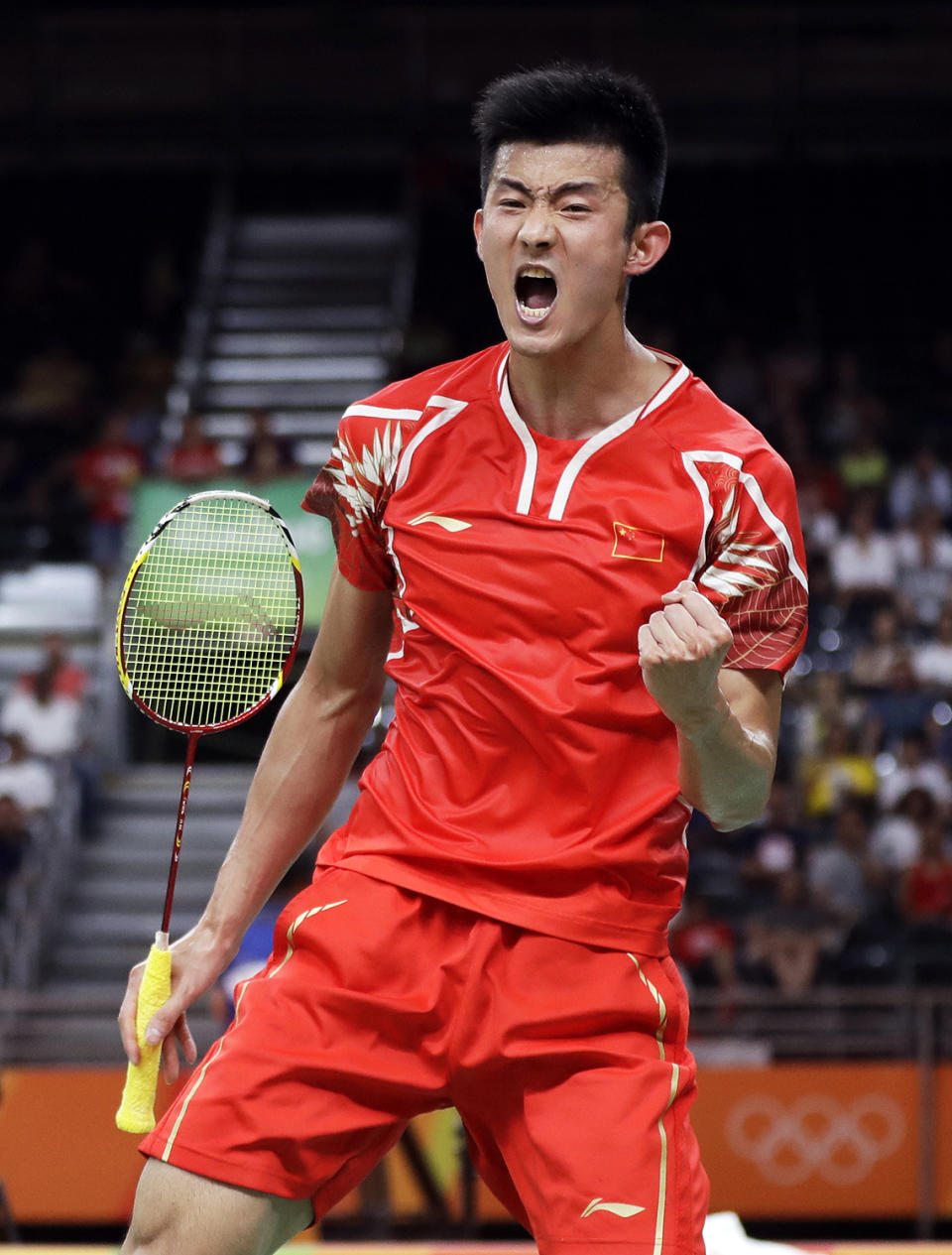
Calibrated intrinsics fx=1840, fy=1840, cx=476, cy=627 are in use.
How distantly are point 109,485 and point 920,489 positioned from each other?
460 cm

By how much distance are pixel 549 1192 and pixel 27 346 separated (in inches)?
468

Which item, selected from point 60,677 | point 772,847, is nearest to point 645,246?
point 772,847

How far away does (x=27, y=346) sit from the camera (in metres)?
13.1

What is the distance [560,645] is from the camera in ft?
6.93

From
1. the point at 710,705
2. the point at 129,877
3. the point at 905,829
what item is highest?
the point at 710,705

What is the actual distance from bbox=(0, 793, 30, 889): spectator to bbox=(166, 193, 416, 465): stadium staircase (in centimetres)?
A: 357

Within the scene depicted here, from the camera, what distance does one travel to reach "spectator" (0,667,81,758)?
9.14 m

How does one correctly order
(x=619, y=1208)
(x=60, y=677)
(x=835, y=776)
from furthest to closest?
(x=60, y=677) < (x=835, y=776) < (x=619, y=1208)

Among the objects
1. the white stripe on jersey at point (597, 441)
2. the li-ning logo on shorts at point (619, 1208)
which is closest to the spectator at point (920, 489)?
the white stripe on jersey at point (597, 441)

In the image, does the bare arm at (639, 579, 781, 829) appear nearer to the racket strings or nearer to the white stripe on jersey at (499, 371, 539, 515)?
the white stripe on jersey at (499, 371, 539, 515)

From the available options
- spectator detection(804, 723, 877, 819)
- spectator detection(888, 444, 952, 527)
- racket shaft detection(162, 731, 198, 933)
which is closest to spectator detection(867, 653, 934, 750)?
spectator detection(804, 723, 877, 819)

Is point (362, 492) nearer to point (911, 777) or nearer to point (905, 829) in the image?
point (905, 829)

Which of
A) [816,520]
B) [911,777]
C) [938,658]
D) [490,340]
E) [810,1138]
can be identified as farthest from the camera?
[490,340]

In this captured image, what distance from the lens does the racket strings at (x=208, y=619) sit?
2.51 metres
